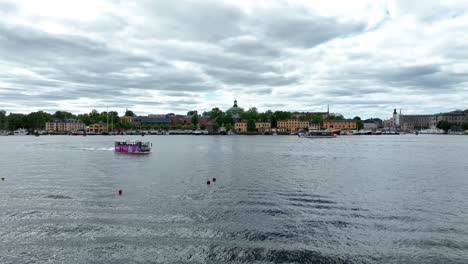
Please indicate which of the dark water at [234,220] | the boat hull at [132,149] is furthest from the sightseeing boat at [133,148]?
the dark water at [234,220]

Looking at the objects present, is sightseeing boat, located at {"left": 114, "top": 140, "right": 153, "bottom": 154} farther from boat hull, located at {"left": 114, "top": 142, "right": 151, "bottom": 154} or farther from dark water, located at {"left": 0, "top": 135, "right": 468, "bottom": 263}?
dark water, located at {"left": 0, "top": 135, "right": 468, "bottom": 263}

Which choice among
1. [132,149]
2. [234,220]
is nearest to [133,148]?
[132,149]

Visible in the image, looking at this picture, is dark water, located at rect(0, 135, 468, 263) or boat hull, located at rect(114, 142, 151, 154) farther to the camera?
boat hull, located at rect(114, 142, 151, 154)

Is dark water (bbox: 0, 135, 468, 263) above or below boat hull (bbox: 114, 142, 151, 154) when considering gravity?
below

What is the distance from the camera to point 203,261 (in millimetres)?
13594

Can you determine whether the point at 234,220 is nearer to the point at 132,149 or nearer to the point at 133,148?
the point at 132,149

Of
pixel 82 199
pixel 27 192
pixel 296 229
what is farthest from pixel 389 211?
pixel 27 192

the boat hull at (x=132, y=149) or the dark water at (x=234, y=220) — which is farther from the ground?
the boat hull at (x=132, y=149)

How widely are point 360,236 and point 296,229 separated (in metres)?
2.71

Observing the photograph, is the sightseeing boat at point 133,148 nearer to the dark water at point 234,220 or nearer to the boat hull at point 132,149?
the boat hull at point 132,149

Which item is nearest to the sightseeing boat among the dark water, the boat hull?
the boat hull

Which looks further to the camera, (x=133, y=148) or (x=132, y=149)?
(x=133, y=148)

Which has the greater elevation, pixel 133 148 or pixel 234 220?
pixel 133 148

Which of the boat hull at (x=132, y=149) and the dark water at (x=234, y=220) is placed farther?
the boat hull at (x=132, y=149)
